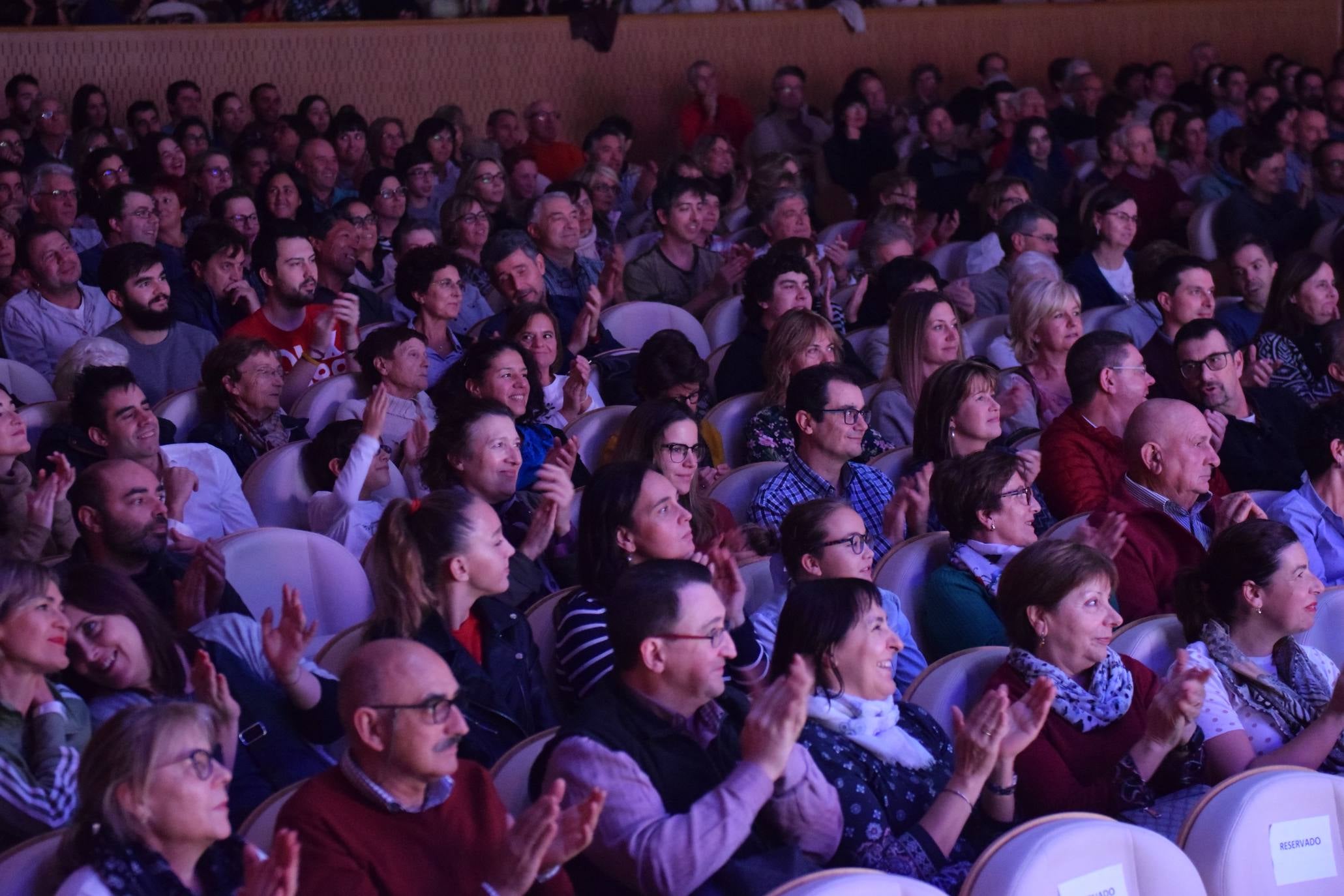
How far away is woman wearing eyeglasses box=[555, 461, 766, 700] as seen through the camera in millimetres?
2568

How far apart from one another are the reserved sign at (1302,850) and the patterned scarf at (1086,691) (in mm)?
407

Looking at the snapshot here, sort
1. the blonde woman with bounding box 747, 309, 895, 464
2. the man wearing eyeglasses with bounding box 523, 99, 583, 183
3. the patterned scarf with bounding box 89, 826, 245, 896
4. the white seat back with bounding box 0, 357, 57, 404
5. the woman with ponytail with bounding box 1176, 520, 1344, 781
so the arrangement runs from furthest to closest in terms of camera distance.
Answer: the man wearing eyeglasses with bounding box 523, 99, 583, 183 < the white seat back with bounding box 0, 357, 57, 404 < the blonde woman with bounding box 747, 309, 895, 464 < the woman with ponytail with bounding box 1176, 520, 1344, 781 < the patterned scarf with bounding box 89, 826, 245, 896

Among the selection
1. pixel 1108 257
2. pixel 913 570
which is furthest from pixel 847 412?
pixel 1108 257

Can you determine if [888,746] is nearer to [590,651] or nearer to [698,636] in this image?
[698,636]

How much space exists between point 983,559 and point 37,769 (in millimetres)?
1631

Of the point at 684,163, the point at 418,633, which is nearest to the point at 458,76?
the point at 684,163

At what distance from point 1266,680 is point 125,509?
2.00 meters

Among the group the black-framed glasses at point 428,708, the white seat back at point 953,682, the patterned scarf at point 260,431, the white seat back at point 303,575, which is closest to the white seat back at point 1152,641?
the white seat back at point 953,682

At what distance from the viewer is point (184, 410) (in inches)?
150

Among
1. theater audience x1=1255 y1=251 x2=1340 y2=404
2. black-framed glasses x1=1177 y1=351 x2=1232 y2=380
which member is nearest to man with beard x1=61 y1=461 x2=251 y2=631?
black-framed glasses x1=1177 y1=351 x2=1232 y2=380

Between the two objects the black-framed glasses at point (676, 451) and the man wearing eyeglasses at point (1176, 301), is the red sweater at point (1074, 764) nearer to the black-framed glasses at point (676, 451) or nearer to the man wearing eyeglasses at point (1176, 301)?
the black-framed glasses at point (676, 451)

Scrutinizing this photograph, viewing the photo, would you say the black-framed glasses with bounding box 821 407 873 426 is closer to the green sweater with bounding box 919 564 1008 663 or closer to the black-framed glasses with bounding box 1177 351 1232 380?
the green sweater with bounding box 919 564 1008 663

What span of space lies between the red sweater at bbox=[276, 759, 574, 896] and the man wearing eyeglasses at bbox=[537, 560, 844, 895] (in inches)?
4.3

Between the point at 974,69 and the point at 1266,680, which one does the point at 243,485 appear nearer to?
the point at 1266,680
